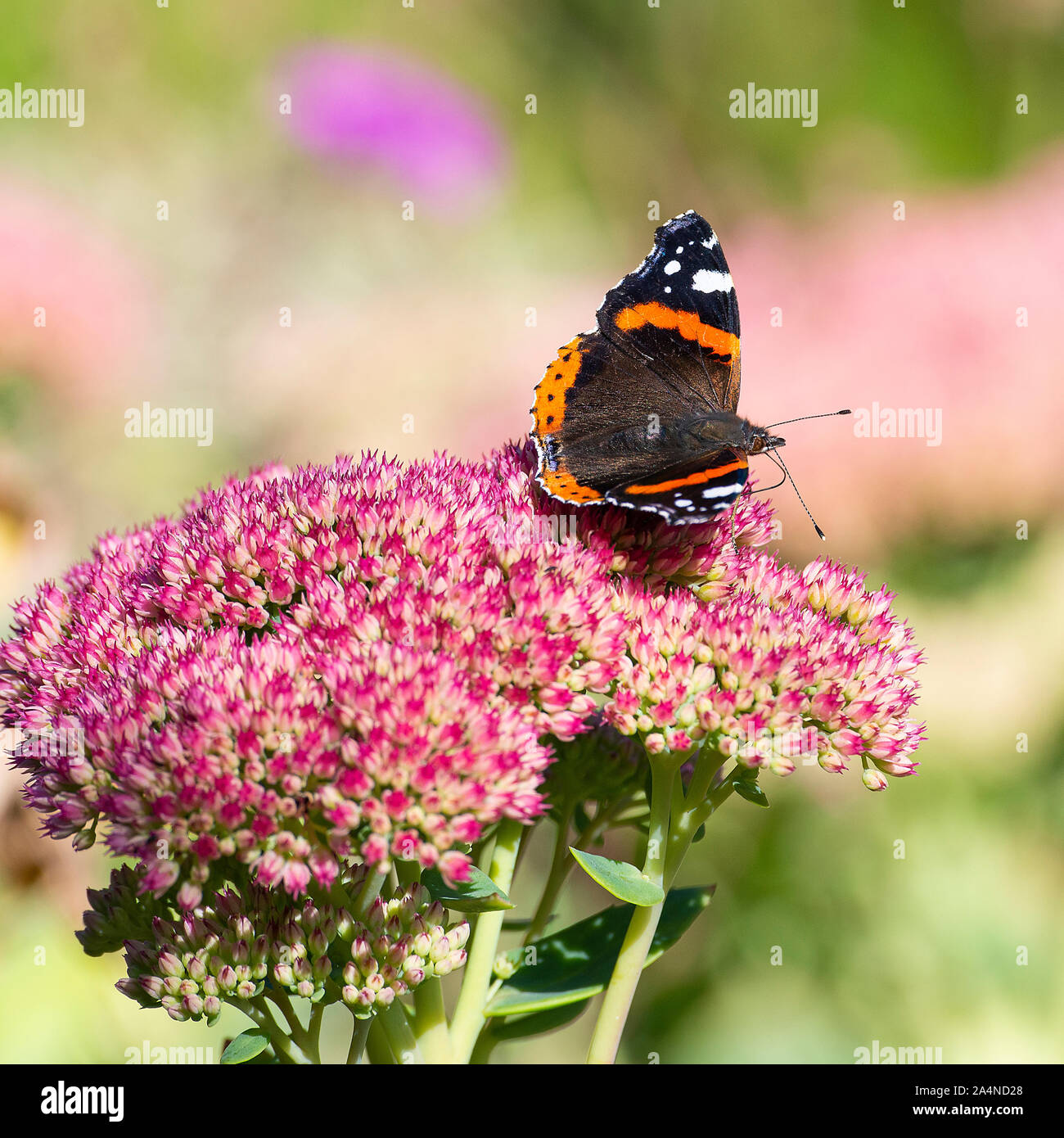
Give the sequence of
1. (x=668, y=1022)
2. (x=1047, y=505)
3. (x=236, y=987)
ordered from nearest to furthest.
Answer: (x=236, y=987)
(x=668, y=1022)
(x=1047, y=505)

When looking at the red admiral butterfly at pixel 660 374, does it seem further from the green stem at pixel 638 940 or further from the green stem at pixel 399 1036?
the green stem at pixel 399 1036

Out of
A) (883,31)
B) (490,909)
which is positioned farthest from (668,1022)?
(883,31)

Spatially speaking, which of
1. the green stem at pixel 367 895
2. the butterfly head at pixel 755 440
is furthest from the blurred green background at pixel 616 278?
the green stem at pixel 367 895

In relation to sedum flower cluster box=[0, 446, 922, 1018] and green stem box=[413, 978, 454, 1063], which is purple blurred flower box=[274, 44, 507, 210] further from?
green stem box=[413, 978, 454, 1063]

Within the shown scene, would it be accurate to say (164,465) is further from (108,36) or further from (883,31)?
(883,31)

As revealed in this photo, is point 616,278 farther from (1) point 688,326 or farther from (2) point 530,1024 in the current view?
(2) point 530,1024

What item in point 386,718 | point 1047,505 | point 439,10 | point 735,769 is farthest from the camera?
point 439,10
